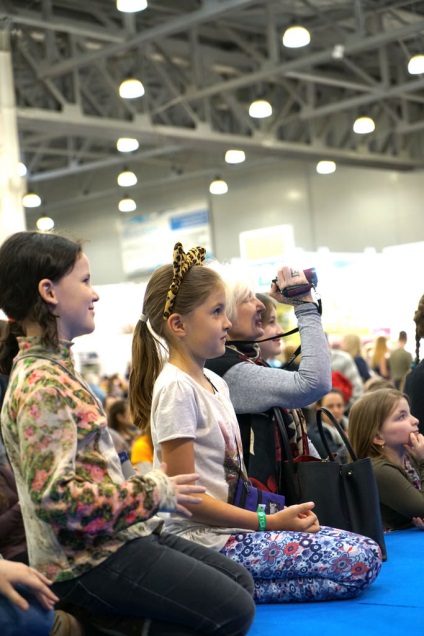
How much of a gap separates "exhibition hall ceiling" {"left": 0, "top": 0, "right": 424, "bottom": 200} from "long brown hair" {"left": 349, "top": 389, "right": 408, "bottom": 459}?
23.3ft

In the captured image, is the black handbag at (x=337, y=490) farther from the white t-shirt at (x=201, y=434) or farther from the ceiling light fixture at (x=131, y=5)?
the ceiling light fixture at (x=131, y=5)

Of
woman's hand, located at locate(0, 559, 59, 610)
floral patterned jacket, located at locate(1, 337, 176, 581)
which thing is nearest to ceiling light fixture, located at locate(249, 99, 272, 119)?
floral patterned jacket, located at locate(1, 337, 176, 581)

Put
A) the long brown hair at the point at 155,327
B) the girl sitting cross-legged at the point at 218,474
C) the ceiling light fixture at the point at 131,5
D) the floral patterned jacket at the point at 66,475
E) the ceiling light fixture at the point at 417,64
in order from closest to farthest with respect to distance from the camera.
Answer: the floral patterned jacket at the point at 66,475 → the girl sitting cross-legged at the point at 218,474 → the long brown hair at the point at 155,327 → the ceiling light fixture at the point at 131,5 → the ceiling light fixture at the point at 417,64

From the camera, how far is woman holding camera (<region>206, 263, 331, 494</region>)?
2906 millimetres

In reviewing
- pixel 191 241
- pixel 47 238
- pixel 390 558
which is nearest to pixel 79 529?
pixel 47 238

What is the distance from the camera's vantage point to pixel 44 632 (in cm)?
210

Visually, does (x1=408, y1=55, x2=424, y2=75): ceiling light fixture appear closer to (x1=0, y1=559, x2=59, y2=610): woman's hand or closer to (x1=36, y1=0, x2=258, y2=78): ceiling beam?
(x1=36, y1=0, x2=258, y2=78): ceiling beam

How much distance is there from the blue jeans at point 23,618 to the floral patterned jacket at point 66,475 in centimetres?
9

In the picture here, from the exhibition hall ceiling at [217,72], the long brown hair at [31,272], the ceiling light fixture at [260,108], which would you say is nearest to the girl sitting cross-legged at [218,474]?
the long brown hair at [31,272]

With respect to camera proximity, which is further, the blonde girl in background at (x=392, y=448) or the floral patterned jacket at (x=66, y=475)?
the blonde girl in background at (x=392, y=448)

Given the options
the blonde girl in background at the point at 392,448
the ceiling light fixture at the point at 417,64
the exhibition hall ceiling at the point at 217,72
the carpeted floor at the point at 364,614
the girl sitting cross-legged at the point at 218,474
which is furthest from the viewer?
the exhibition hall ceiling at the point at 217,72

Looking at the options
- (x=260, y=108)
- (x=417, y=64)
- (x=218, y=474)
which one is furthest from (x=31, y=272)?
(x=260, y=108)

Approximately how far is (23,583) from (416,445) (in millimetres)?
1934

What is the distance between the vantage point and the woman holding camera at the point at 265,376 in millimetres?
2906
